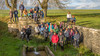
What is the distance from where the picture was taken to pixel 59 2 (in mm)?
24656

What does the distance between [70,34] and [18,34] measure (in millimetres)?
7632

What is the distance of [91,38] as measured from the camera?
12078 mm

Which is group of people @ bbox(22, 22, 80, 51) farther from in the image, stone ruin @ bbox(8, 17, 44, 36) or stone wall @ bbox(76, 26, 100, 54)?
stone ruin @ bbox(8, 17, 44, 36)

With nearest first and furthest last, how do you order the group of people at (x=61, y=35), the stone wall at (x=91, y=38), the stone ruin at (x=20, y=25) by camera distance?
Answer: the stone wall at (x=91, y=38)
the group of people at (x=61, y=35)
the stone ruin at (x=20, y=25)

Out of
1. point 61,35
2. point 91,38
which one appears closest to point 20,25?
point 61,35

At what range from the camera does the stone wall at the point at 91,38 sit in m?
11.1

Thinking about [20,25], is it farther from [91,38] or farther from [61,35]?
[91,38]

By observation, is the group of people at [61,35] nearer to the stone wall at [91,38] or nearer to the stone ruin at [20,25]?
the stone wall at [91,38]

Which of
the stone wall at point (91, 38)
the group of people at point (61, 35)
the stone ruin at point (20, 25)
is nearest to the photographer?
the stone wall at point (91, 38)

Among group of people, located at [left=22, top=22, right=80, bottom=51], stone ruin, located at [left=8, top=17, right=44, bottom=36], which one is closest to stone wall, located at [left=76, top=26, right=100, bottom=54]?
group of people, located at [left=22, top=22, right=80, bottom=51]

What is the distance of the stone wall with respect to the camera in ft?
36.6

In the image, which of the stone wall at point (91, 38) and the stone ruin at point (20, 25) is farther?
the stone ruin at point (20, 25)

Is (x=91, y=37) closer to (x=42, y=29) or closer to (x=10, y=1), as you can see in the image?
(x=42, y=29)

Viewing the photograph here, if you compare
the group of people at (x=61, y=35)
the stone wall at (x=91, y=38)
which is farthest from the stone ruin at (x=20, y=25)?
the stone wall at (x=91, y=38)
